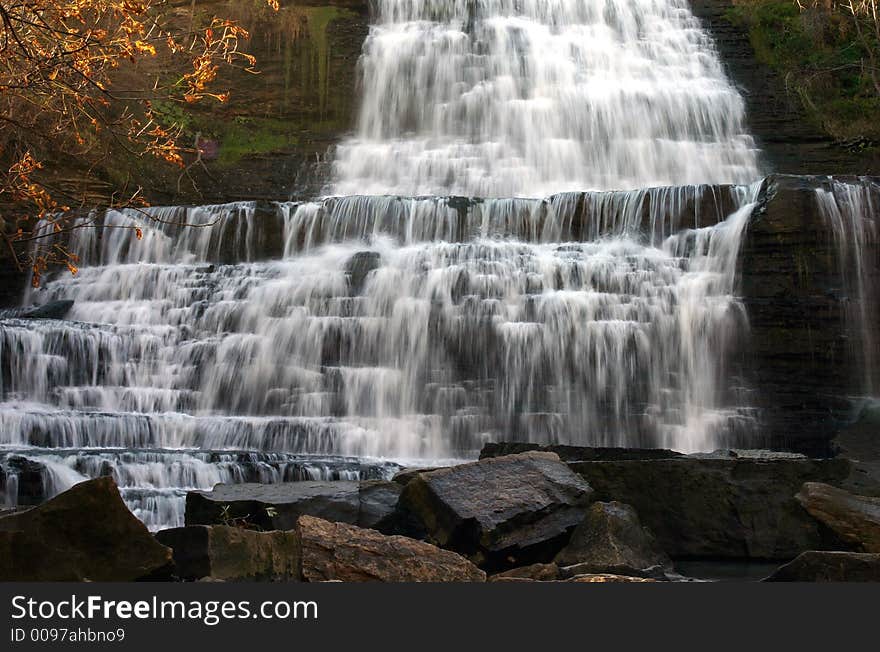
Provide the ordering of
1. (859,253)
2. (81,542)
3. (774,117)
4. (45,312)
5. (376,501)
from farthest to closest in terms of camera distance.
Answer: (774,117), (45,312), (859,253), (376,501), (81,542)

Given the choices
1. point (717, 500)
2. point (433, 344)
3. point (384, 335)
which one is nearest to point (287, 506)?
point (717, 500)

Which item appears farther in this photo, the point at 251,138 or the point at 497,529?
the point at 251,138

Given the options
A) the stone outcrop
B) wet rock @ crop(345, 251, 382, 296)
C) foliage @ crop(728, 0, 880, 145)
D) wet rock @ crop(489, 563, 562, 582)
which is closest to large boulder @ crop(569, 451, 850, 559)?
wet rock @ crop(489, 563, 562, 582)

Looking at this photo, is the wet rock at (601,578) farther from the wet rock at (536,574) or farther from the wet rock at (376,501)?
the wet rock at (376,501)

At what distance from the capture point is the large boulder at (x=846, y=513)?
24.5 feet

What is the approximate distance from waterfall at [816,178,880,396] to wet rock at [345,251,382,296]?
670 cm

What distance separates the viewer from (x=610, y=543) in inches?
304

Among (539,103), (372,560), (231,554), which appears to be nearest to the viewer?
(231,554)

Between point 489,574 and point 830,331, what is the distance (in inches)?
351

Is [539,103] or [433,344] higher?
[539,103]

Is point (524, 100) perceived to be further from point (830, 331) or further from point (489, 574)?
point (489, 574)

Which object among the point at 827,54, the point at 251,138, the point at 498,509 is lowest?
the point at 498,509

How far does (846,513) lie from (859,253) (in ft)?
27.1

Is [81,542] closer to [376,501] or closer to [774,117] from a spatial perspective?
[376,501]
